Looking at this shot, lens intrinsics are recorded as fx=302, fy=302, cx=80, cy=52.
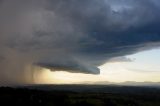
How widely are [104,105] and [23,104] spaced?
51.1 meters

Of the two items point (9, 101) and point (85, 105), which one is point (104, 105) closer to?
point (85, 105)

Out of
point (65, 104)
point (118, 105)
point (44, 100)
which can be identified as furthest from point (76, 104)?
point (118, 105)

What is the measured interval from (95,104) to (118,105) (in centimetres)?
2244

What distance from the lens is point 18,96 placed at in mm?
190750

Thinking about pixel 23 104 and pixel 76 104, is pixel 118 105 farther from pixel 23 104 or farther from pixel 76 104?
pixel 23 104

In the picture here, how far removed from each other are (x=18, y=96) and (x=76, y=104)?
40726mm

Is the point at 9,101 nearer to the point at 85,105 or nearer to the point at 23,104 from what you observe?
the point at 23,104

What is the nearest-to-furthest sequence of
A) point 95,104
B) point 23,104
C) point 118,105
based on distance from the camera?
point 23,104, point 95,104, point 118,105

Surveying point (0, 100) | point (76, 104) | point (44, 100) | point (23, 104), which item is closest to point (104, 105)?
point (76, 104)

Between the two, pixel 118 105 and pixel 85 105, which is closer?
pixel 85 105

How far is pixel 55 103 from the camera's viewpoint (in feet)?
570

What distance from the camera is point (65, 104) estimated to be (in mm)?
172875

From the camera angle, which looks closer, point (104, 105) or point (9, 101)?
point (9, 101)

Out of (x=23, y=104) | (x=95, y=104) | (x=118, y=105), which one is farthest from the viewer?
(x=118, y=105)
